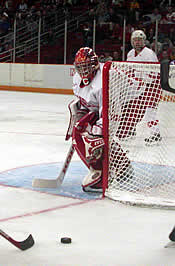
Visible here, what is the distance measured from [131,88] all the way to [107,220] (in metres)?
0.96

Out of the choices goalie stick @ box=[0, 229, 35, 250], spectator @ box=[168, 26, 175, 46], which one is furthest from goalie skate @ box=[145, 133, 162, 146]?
spectator @ box=[168, 26, 175, 46]

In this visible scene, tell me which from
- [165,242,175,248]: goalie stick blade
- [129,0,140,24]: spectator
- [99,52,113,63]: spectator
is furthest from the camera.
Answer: [129,0,140,24]: spectator

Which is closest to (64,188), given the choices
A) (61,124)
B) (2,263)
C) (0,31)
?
(2,263)

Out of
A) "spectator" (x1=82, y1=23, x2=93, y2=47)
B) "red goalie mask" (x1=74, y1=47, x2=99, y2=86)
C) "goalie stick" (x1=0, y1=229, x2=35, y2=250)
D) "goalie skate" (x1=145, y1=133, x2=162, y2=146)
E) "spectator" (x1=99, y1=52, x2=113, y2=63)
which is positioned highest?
"spectator" (x1=82, y1=23, x2=93, y2=47)

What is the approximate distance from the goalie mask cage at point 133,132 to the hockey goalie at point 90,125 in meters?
0.02

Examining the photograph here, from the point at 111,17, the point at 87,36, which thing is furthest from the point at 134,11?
the point at 87,36

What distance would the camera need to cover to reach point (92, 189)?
149 inches

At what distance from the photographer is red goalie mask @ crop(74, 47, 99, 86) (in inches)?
149

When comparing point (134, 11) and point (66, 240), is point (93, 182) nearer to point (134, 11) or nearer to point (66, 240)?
point (66, 240)

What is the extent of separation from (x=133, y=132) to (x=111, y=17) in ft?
35.8

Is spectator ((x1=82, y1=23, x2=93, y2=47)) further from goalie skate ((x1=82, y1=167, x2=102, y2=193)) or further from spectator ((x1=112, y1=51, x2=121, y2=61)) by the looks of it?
goalie skate ((x1=82, y1=167, x2=102, y2=193))

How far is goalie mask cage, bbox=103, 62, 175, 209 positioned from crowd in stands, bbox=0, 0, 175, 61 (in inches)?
307

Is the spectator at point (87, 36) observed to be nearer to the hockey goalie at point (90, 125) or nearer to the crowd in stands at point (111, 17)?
the crowd in stands at point (111, 17)

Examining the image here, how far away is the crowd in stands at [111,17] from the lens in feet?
38.5
